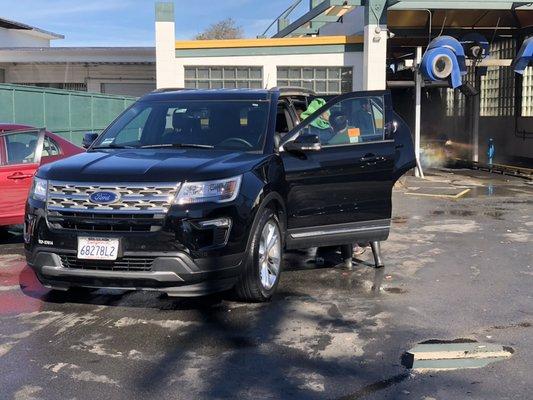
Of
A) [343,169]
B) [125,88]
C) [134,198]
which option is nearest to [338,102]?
[343,169]

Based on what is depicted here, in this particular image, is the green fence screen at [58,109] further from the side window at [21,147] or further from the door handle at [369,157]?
the door handle at [369,157]

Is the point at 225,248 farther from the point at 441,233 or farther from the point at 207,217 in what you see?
the point at 441,233

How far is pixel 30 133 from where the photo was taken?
27.0ft

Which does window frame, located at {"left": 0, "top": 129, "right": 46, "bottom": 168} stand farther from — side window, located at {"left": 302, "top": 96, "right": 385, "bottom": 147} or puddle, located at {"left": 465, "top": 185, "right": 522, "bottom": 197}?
puddle, located at {"left": 465, "top": 185, "right": 522, "bottom": 197}

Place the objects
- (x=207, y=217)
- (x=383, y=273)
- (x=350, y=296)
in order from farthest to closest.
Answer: (x=383, y=273), (x=350, y=296), (x=207, y=217)

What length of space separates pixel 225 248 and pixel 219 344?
77 cm

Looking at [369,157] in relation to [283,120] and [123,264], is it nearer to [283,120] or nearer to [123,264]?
[283,120]

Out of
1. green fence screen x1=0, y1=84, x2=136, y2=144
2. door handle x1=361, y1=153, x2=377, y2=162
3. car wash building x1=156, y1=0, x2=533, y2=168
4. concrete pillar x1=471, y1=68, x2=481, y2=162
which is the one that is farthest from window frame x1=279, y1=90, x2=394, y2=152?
concrete pillar x1=471, y1=68, x2=481, y2=162

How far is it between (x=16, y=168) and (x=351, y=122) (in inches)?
171

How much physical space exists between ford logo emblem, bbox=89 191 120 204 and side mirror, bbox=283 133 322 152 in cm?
182

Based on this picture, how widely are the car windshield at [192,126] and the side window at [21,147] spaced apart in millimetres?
2345

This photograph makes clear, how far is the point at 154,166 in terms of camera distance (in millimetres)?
4953

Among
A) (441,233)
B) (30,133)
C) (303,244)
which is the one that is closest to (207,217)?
(303,244)

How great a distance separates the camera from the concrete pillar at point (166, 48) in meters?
17.3
